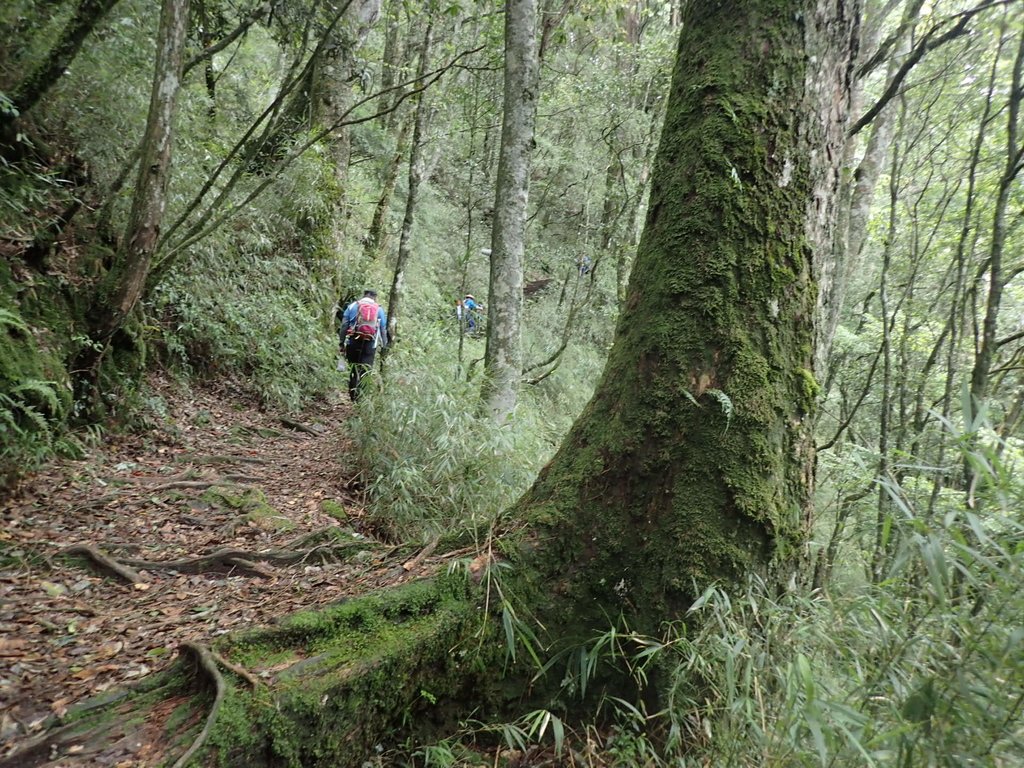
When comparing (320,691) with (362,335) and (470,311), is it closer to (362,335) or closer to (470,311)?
(362,335)

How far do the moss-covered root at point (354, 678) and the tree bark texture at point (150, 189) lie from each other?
15.1ft

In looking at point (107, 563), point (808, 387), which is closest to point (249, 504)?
point (107, 563)

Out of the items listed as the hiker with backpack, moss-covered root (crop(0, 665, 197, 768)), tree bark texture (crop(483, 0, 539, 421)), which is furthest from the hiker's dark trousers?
moss-covered root (crop(0, 665, 197, 768))

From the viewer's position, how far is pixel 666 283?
111 inches

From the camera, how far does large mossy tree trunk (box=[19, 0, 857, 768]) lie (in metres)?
2.59

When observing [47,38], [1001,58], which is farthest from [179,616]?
[1001,58]

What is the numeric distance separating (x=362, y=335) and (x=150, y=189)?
3.96 metres

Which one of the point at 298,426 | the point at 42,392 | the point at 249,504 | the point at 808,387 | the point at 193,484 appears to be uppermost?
the point at 808,387

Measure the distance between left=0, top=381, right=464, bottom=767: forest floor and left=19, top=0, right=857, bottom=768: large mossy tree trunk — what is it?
58 cm

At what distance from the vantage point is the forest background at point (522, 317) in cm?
181

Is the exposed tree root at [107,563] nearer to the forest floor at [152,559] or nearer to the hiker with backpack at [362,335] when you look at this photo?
the forest floor at [152,559]

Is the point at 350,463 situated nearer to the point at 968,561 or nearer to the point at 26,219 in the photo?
the point at 26,219

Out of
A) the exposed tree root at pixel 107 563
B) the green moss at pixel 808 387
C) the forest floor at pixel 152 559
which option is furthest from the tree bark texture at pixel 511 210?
the green moss at pixel 808 387

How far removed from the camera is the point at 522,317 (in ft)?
29.7
